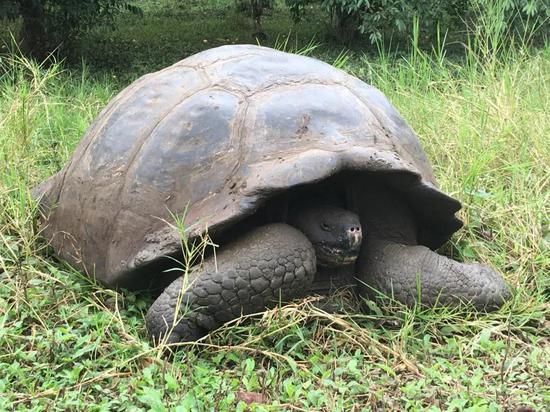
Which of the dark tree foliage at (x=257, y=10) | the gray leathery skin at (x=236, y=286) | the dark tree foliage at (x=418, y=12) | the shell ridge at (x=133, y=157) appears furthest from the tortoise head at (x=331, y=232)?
the dark tree foliage at (x=257, y=10)

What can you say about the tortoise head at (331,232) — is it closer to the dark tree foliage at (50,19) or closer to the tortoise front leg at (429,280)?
the tortoise front leg at (429,280)

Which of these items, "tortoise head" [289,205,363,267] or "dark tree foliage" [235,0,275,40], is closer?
"tortoise head" [289,205,363,267]

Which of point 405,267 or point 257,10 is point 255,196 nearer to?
point 405,267

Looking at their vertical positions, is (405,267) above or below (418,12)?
below

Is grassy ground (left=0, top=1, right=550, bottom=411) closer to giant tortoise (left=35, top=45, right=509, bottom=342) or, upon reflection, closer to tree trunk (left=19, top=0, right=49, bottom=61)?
giant tortoise (left=35, top=45, right=509, bottom=342)

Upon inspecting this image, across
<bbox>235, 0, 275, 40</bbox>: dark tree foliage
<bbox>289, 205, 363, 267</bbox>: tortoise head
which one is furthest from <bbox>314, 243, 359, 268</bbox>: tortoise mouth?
<bbox>235, 0, 275, 40</bbox>: dark tree foliage

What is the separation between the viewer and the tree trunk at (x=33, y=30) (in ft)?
22.3

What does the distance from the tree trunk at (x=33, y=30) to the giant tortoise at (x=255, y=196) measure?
14.8ft

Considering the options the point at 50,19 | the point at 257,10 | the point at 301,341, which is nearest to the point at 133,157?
the point at 301,341

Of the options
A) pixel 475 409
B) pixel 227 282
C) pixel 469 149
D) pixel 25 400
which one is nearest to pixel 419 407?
pixel 475 409

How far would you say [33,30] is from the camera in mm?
7047

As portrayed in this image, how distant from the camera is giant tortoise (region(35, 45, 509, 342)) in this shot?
7.58 ft

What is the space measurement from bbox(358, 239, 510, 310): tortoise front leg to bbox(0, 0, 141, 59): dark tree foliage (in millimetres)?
5179

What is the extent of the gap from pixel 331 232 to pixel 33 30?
565 centimetres
